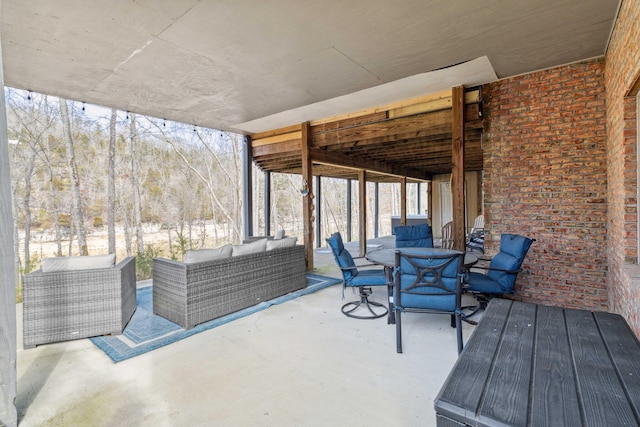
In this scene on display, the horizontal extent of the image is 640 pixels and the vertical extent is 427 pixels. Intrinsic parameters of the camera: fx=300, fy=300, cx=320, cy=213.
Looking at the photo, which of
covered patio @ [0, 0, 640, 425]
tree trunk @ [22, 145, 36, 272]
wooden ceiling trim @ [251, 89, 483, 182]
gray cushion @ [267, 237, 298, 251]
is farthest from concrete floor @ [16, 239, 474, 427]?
wooden ceiling trim @ [251, 89, 483, 182]

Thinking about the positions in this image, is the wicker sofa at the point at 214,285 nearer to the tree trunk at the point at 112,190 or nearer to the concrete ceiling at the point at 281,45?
the concrete ceiling at the point at 281,45

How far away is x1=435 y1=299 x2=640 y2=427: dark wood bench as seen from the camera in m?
0.91

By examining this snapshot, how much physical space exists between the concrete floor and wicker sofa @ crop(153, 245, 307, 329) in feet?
1.07

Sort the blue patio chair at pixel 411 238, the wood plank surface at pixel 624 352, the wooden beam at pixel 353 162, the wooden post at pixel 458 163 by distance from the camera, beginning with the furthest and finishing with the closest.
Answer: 1. the wooden beam at pixel 353 162
2. the blue patio chair at pixel 411 238
3. the wooden post at pixel 458 163
4. the wood plank surface at pixel 624 352

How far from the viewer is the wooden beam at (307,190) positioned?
5.87 meters

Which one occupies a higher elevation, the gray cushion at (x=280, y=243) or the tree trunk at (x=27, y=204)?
the tree trunk at (x=27, y=204)

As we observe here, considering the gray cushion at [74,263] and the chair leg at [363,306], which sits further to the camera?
the chair leg at [363,306]

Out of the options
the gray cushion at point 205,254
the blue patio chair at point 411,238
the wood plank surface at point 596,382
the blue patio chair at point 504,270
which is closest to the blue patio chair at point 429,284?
the blue patio chair at point 504,270

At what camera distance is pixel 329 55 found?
331 centimetres

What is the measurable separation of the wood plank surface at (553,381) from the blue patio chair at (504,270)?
172cm

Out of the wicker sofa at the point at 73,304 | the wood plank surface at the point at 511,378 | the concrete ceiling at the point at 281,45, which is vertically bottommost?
the wicker sofa at the point at 73,304

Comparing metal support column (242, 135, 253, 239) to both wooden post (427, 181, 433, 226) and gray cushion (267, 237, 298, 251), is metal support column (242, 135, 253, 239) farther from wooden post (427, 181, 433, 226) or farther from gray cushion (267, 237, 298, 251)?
wooden post (427, 181, 433, 226)

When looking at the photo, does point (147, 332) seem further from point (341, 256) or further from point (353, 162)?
point (353, 162)

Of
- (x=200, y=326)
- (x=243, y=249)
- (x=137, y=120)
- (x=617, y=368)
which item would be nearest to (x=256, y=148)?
(x=137, y=120)
